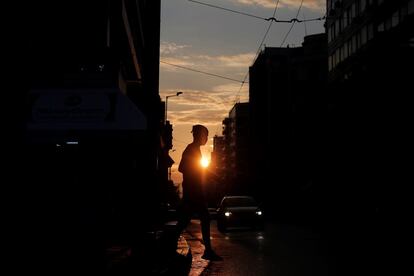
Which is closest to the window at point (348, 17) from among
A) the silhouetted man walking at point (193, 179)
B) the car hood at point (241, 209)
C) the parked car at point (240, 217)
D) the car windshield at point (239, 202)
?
the car windshield at point (239, 202)

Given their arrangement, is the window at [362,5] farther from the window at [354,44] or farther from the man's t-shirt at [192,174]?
the man's t-shirt at [192,174]

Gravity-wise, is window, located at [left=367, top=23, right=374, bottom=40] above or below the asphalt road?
above

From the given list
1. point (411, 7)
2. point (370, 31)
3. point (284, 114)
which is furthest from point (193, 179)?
point (284, 114)

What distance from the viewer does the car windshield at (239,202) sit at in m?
26.2

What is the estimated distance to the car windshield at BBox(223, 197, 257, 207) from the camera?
85.8ft

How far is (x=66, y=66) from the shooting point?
40.9 ft

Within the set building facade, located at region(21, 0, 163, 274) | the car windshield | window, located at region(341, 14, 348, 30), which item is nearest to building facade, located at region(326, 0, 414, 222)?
window, located at region(341, 14, 348, 30)

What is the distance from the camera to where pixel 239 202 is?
26.4 meters

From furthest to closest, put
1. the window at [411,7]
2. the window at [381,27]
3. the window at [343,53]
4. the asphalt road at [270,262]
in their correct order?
the window at [343,53] → the window at [381,27] → the window at [411,7] → the asphalt road at [270,262]

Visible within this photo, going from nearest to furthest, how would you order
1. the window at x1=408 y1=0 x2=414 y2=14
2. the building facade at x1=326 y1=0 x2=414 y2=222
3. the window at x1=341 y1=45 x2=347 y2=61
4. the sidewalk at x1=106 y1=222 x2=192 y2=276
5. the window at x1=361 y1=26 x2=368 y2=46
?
the sidewalk at x1=106 y1=222 x2=192 y2=276, the building facade at x1=326 y1=0 x2=414 y2=222, the window at x1=408 y1=0 x2=414 y2=14, the window at x1=361 y1=26 x2=368 y2=46, the window at x1=341 y1=45 x2=347 y2=61

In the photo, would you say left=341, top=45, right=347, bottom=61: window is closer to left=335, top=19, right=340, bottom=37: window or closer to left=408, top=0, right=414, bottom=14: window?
left=335, top=19, right=340, bottom=37: window

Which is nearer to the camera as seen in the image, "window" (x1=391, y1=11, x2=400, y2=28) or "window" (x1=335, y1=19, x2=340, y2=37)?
"window" (x1=391, y1=11, x2=400, y2=28)

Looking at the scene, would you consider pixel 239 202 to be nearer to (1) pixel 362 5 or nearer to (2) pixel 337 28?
(1) pixel 362 5

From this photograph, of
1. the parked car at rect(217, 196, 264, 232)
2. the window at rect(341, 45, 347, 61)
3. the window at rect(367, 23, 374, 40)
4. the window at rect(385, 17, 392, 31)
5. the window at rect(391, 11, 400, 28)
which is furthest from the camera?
the window at rect(341, 45, 347, 61)
